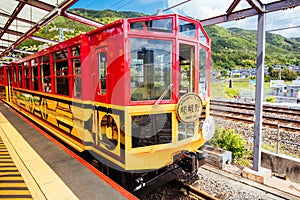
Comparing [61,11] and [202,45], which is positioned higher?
[61,11]

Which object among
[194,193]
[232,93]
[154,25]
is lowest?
[194,193]

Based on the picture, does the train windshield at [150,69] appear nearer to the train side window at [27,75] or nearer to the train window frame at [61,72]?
the train window frame at [61,72]

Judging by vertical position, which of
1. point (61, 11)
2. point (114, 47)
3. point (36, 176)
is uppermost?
point (61, 11)

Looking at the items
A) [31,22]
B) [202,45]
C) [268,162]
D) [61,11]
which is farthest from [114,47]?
[31,22]

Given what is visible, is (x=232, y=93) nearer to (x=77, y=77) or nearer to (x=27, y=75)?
(x=27, y=75)

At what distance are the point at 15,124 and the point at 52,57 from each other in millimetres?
2929

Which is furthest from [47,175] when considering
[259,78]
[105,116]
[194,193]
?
[259,78]

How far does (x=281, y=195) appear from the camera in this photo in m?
3.87

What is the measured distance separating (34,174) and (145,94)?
2.02 m

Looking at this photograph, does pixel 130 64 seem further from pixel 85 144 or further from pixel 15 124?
pixel 15 124

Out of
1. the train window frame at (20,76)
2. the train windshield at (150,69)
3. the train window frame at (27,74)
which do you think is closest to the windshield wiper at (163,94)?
the train windshield at (150,69)

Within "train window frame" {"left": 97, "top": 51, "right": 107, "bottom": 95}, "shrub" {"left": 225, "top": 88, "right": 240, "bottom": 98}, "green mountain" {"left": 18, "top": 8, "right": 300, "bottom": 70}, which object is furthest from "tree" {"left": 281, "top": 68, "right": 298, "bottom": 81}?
"train window frame" {"left": 97, "top": 51, "right": 107, "bottom": 95}

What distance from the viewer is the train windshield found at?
3.14 meters

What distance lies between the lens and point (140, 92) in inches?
126
